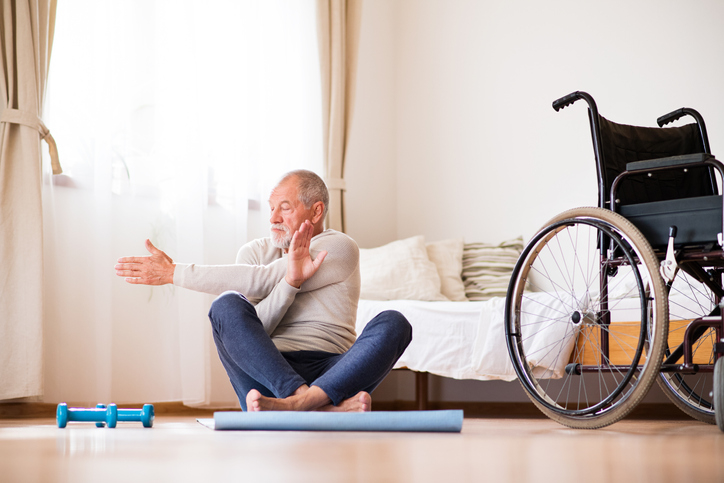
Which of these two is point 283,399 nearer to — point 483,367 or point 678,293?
point 483,367

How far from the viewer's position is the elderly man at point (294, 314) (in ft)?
5.57

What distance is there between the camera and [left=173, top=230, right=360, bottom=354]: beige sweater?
73.2 inches

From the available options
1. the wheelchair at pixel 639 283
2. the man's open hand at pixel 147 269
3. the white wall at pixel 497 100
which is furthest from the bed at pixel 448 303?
A: the man's open hand at pixel 147 269

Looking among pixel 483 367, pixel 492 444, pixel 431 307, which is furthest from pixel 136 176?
pixel 492 444

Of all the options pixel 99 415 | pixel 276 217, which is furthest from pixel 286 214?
pixel 99 415

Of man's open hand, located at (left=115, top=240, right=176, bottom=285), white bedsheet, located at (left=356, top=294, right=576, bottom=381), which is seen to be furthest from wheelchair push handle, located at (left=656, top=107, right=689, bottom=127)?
man's open hand, located at (left=115, top=240, right=176, bottom=285)

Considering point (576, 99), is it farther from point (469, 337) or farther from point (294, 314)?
point (469, 337)

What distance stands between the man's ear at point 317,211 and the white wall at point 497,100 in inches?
78.9

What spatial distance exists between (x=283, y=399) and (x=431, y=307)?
1.43 m

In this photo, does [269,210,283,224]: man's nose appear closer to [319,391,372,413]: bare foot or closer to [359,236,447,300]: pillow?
[319,391,372,413]: bare foot

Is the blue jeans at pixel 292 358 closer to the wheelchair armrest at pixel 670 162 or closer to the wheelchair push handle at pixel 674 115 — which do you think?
the wheelchair armrest at pixel 670 162

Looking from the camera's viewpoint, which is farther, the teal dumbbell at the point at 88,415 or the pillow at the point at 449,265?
the pillow at the point at 449,265

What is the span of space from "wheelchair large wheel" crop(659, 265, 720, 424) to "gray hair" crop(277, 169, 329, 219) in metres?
1.05

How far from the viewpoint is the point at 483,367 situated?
2783 millimetres
